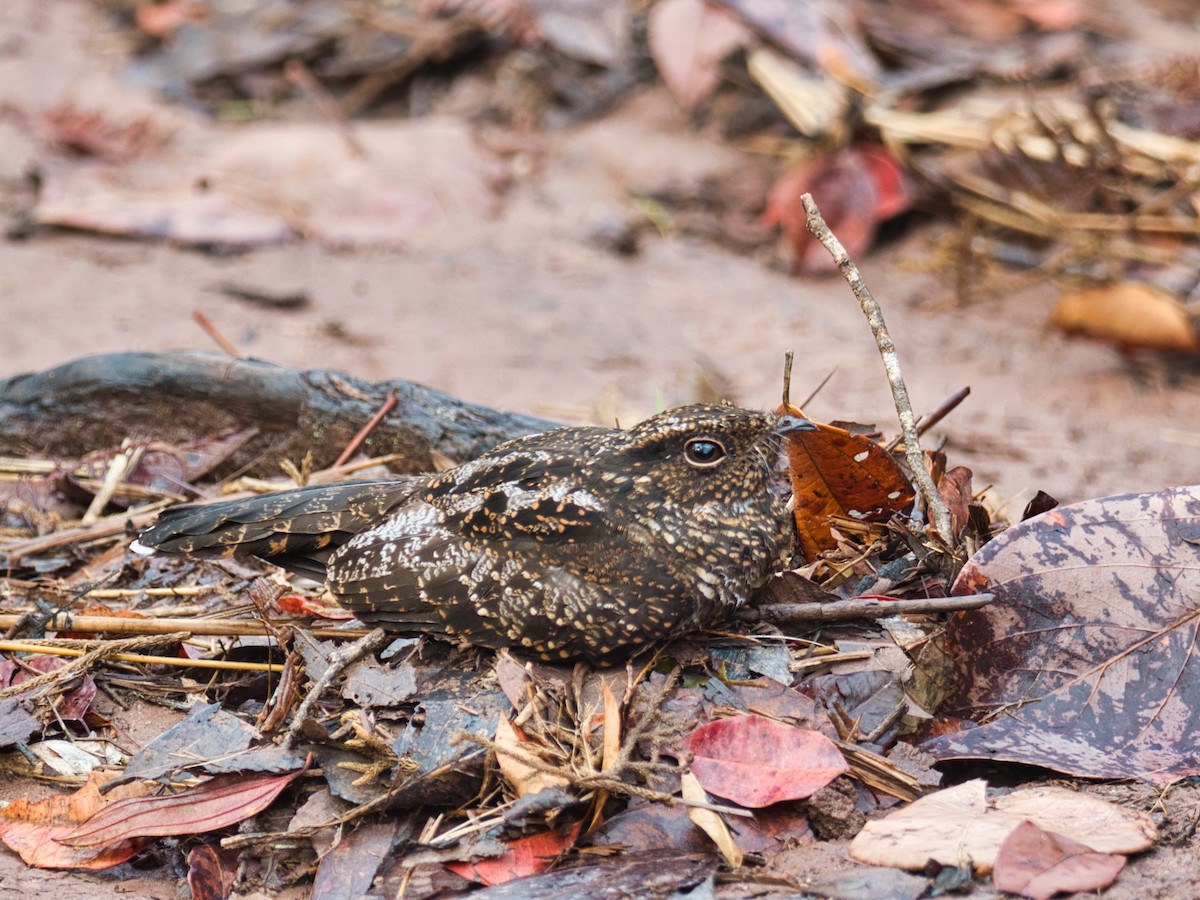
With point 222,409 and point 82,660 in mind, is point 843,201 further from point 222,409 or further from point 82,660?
point 82,660

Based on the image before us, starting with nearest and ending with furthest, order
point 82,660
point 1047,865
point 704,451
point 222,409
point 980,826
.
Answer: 1. point 1047,865
2. point 980,826
3. point 704,451
4. point 82,660
5. point 222,409

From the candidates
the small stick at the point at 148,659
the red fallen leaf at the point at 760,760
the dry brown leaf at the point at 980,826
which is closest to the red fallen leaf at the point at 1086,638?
the dry brown leaf at the point at 980,826

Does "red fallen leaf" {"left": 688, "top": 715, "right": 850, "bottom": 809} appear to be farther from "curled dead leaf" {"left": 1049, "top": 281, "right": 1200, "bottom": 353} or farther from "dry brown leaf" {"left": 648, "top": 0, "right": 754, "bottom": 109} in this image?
"dry brown leaf" {"left": 648, "top": 0, "right": 754, "bottom": 109}

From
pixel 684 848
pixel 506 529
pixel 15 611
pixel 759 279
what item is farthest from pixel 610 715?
pixel 759 279

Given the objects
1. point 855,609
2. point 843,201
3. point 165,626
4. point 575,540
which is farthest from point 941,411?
point 843,201

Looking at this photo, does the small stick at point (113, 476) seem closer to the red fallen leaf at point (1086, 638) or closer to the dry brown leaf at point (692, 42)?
the red fallen leaf at point (1086, 638)

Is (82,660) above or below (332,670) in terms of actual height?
below
